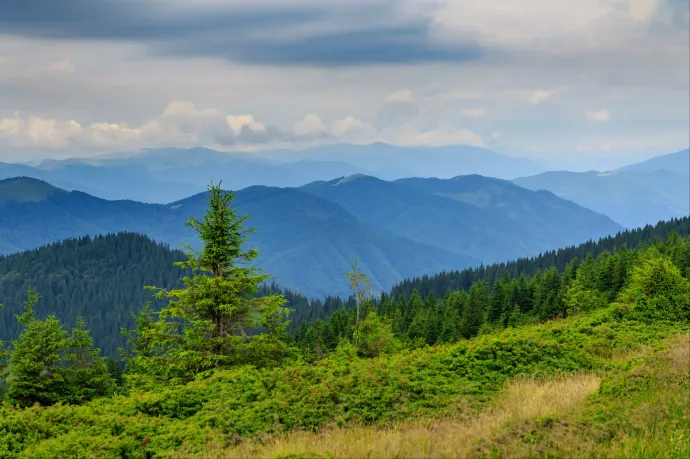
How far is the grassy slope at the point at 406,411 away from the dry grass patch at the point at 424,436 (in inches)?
1.8

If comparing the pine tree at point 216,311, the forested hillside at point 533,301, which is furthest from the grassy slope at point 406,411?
the forested hillside at point 533,301

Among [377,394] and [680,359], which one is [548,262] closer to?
[680,359]

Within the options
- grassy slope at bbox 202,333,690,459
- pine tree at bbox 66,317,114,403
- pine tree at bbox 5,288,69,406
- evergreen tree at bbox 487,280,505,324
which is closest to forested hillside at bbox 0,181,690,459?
grassy slope at bbox 202,333,690,459

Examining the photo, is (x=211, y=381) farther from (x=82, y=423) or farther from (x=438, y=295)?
(x=438, y=295)

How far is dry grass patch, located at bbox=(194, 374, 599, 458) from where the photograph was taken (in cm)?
926

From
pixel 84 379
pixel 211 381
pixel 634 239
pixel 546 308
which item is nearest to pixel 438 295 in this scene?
pixel 634 239

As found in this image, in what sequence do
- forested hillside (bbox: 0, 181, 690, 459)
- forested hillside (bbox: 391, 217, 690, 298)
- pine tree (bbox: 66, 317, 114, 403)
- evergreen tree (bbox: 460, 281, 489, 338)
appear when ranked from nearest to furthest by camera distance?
1. forested hillside (bbox: 0, 181, 690, 459)
2. pine tree (bbox: 66, 317, 114, 403)
3. evergreen tree (bbox: 460, 281, 489, 338)
4. forested hillside (bbox: 391, 217, 690, 298)

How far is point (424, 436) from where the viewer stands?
10.0 metres

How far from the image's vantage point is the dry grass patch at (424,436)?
926cm

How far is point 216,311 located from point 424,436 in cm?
1588

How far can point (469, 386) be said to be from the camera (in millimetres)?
14211

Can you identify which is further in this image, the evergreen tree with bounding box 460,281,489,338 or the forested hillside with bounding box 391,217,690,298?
the forested hillside with bounding box 391,217,690,298

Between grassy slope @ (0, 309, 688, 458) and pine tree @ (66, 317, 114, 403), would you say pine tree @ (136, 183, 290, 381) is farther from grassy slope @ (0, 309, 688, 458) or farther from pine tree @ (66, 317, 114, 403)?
pine tree @ (66, 317, 114, 403)

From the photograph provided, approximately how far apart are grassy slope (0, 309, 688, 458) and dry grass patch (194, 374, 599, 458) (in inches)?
1.8
